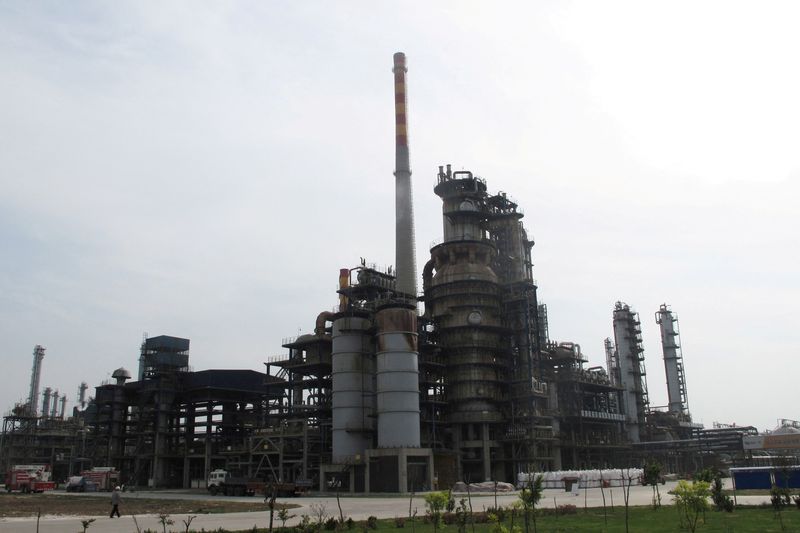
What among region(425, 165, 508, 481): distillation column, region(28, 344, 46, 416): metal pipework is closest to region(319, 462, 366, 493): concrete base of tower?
region(425, 165, 508, 481): distillation column

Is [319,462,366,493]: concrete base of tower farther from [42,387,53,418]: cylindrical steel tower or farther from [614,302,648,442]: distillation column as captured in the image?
[42,387,53,418]: cylindrical steel tower

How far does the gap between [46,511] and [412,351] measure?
1795 inches

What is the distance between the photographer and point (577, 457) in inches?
4392

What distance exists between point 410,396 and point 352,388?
30.1 feet

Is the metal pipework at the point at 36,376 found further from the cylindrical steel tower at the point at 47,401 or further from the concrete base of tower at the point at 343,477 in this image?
the concrete base of tower at the point at 343,477

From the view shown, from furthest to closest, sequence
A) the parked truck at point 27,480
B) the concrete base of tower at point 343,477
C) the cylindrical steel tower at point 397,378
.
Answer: the parked truck at point 27,480, the concrete base of tower at point 343,477, the cylindrical steel tower at point 397,378

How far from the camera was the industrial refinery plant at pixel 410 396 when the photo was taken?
87.5 meters

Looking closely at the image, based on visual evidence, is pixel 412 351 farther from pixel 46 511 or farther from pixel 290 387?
pixel 46 511

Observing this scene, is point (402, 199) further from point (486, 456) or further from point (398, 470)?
point (398, 470)

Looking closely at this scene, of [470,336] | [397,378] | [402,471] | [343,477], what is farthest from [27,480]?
[470,336]

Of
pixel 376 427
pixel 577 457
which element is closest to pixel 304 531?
pixel 376 427

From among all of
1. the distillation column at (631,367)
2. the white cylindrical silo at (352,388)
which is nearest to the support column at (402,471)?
the white cylindrical silo at (352,388)

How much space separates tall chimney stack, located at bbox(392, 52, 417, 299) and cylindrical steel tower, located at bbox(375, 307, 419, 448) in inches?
405

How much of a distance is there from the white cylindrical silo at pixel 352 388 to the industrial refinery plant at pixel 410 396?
18cm
